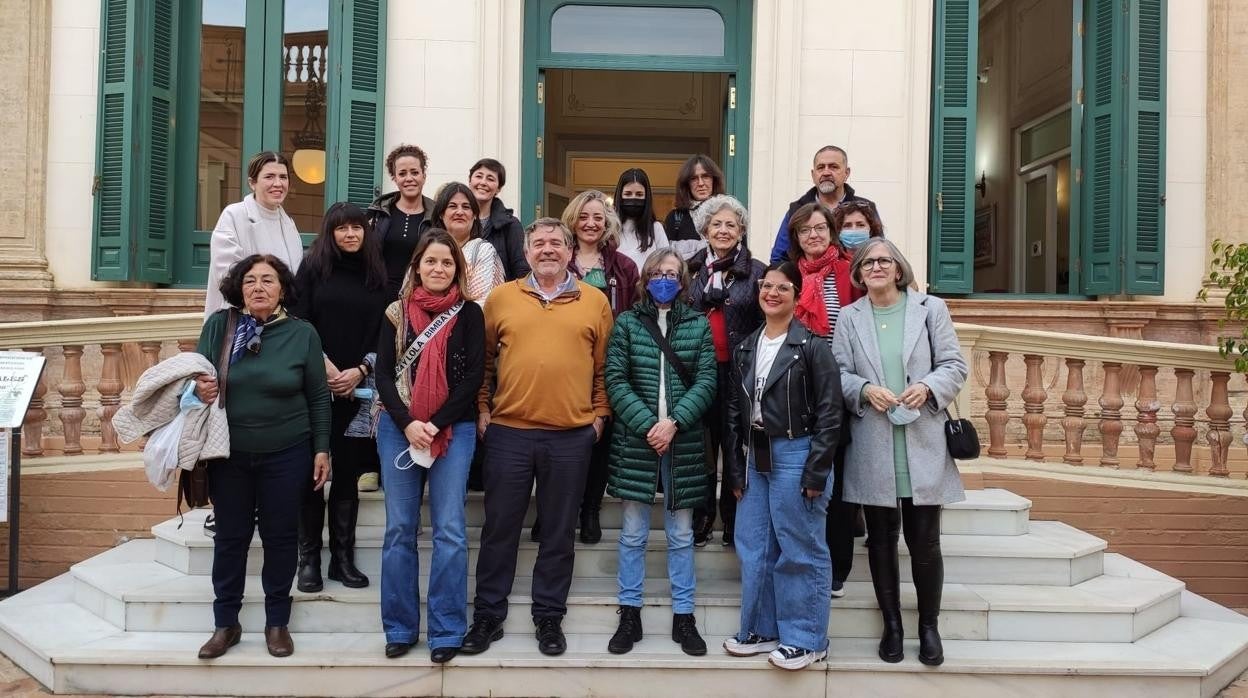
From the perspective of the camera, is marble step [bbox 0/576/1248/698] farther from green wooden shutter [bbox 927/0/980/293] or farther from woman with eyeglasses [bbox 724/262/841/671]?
green wooden shutter [bbox 927/0/980/293]

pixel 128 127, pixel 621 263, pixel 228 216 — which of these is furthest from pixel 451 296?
pixel 128 127

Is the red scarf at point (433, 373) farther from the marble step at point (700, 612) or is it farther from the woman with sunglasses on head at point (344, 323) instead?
the marble step at point (700, 612)

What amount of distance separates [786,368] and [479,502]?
1.85 metres

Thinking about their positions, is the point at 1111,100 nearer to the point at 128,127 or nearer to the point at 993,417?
the point at 993,417

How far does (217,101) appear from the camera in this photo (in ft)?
25.2

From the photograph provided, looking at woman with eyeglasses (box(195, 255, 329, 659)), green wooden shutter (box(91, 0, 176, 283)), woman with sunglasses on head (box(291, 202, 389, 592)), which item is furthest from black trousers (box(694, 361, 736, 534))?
green wooden shutter (box(91, 0, 176, 283))

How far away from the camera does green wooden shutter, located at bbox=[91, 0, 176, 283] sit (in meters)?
7.21

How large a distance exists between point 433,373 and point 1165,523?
16.1 feet

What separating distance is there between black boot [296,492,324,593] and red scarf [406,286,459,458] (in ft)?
2.52

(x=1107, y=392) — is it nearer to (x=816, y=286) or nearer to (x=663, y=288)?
(x=816, y=286)

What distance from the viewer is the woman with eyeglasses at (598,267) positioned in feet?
13.9

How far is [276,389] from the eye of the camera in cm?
380

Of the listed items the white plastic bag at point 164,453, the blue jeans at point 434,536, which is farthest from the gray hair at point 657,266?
the white plastic bag at point 164,453

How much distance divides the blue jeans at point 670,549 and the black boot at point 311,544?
1.42 metres
